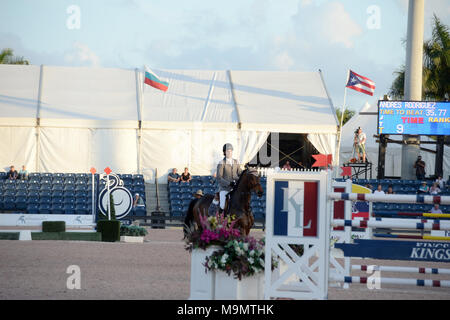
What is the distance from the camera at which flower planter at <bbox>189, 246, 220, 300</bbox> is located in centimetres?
800

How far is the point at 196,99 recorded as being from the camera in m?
28.7

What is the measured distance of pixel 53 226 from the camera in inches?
757

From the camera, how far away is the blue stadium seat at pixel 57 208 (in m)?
25.4

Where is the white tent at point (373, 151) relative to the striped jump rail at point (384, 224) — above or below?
above

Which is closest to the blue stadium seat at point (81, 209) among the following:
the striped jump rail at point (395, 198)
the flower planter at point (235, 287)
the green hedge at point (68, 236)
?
the green hedge at point (68, 236)

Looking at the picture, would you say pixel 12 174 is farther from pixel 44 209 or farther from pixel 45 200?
pixel 44 209

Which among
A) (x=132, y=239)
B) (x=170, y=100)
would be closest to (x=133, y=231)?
(x=132, y=239)

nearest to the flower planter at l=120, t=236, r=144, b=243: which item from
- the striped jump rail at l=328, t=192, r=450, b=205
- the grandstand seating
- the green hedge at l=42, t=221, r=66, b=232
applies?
the green hedge at l=42, t=221, r=66, b=232

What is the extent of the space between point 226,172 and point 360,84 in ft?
49.0

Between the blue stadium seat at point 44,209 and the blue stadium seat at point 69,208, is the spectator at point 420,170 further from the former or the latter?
the blue stadium seat at point 44,209

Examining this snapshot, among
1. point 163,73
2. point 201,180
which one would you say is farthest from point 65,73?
point 201,180

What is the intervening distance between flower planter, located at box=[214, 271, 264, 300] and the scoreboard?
19228mm

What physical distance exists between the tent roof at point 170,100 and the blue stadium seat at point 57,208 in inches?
136

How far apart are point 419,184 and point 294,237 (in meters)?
19.9
